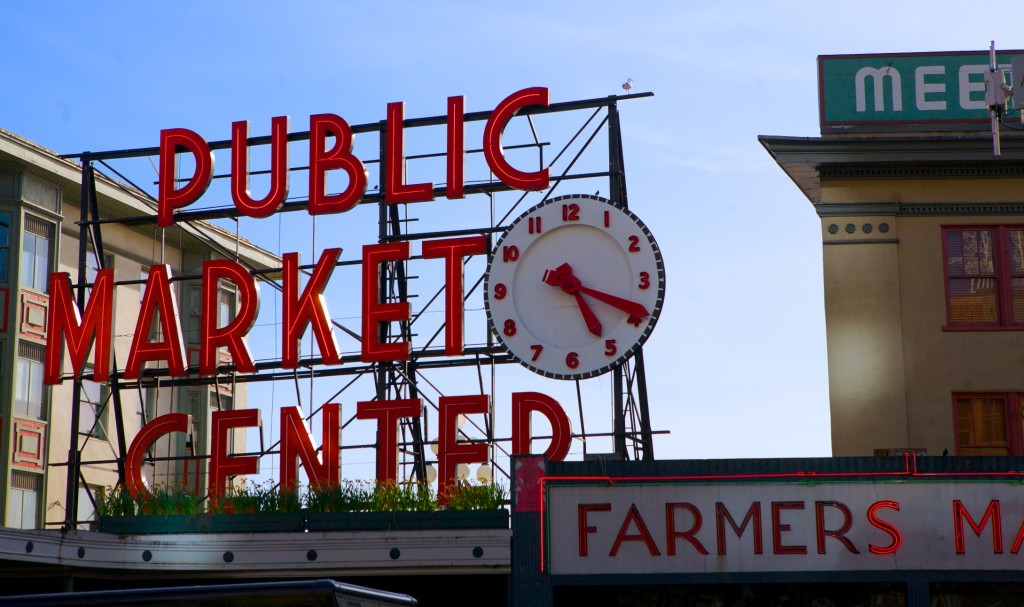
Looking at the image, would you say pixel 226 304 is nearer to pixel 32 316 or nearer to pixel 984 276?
pixel 32 316

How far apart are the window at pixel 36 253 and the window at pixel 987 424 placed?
3176 cm

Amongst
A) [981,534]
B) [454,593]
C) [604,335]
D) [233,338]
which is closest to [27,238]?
[233,338]

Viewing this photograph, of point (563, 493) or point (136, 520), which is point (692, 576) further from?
point (136, 520)

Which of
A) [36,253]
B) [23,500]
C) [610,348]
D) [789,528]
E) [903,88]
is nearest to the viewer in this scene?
[789,528]

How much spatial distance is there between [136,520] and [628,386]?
35.5ft

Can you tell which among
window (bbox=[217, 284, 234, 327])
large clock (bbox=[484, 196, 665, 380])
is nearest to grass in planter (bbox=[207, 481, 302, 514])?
large clock (bbox=[484, 196, 665, 380])

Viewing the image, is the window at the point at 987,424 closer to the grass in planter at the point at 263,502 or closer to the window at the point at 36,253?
the grass in planter at the point at 263,502

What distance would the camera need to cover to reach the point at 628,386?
29781 mm

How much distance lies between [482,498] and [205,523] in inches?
185

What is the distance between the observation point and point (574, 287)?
3006cm

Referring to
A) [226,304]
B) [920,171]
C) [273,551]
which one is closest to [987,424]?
[920,171]

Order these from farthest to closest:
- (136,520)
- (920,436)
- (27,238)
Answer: (27,238) → (920,436) → (136,520)

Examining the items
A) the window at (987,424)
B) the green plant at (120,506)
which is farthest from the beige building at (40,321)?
the window at (987,424)

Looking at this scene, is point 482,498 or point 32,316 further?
point 32,316
